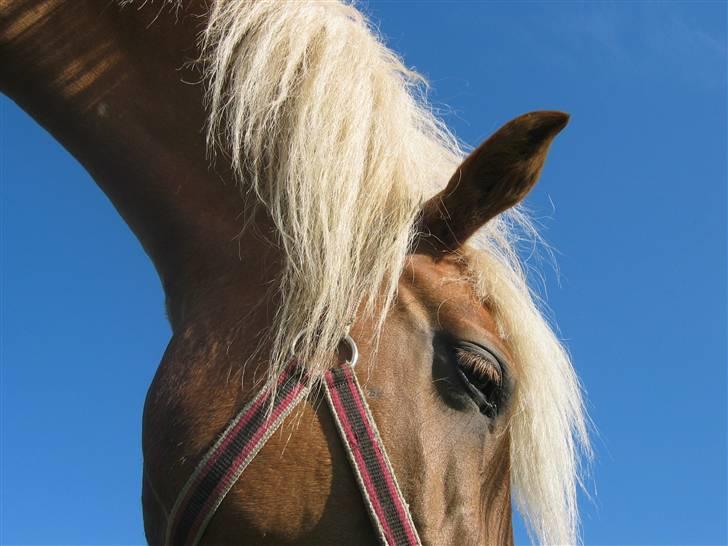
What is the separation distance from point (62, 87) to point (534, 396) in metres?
1.72

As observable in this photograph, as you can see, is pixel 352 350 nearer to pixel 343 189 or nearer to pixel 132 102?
pixel 343 189

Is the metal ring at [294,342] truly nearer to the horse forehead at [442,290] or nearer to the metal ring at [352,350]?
the metal ring at [352,350]

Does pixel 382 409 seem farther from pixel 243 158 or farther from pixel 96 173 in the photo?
pixel 96 173

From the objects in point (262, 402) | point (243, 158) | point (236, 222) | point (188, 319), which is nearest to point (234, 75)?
point (243, 158)

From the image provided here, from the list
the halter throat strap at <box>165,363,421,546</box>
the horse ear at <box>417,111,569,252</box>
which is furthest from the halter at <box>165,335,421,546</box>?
the horse ear at <box>417,111,569,252</box>

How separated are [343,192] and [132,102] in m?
0.77

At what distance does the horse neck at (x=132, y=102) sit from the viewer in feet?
7.30

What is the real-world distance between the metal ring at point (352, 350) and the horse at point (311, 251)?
2 cm

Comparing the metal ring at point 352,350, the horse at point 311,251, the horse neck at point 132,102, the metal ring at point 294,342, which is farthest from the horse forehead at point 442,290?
the horse neck at point 132,102

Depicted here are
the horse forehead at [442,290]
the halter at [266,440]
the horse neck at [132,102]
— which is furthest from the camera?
the horse neck at [132,102]

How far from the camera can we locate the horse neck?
222 centimetres

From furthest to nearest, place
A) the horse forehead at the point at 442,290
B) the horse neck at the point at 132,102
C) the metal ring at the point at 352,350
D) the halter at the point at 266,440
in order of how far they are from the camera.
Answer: the horse neck at the point at 132,102
the horse forehead at the point at 442,290
the metal ring at the point at 352,350
the halter at the point at 266,440

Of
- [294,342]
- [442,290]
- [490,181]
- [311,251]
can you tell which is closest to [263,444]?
[294,342]

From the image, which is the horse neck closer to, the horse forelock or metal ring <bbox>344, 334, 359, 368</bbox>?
the horse forelock
